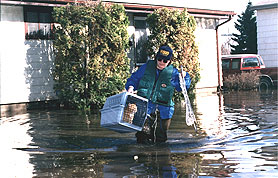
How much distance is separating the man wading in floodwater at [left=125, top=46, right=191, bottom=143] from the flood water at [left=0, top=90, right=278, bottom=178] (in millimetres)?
543

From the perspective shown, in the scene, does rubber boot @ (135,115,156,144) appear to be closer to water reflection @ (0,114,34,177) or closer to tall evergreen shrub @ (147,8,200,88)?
water reflection @ (0,114,34,177)

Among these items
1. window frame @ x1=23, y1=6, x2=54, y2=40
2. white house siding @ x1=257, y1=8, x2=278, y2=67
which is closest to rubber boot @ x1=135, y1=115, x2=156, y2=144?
window frame @ x1=23, y1=6, x2=54, y2=40

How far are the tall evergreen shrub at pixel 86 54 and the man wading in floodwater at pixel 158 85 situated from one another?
23.4ft

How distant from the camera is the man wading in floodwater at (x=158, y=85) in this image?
7.88 metres

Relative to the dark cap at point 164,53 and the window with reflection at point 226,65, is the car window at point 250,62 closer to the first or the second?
the window with reflection at point 226,65

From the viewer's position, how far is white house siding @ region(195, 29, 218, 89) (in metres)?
21.5

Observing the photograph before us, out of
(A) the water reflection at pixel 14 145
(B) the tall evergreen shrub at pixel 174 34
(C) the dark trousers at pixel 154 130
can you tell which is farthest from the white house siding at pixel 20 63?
(C) the dark trousers at pixel 154 130

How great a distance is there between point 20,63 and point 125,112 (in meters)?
8.77

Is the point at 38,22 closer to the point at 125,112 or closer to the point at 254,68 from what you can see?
the point at 125,112

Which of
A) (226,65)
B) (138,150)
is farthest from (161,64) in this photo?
(226,65)

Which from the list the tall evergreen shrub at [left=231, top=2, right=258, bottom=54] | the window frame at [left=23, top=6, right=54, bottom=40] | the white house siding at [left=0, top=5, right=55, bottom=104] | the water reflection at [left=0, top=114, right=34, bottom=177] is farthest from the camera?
the tall evergreen shrub at [left=231, top=2, right=258, bottom=54]

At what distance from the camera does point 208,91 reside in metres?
22.0

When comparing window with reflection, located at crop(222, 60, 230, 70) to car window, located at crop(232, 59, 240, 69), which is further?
window with reflection, located at crop(222, 60, 230, 70)

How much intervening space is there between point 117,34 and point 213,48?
8.01m
